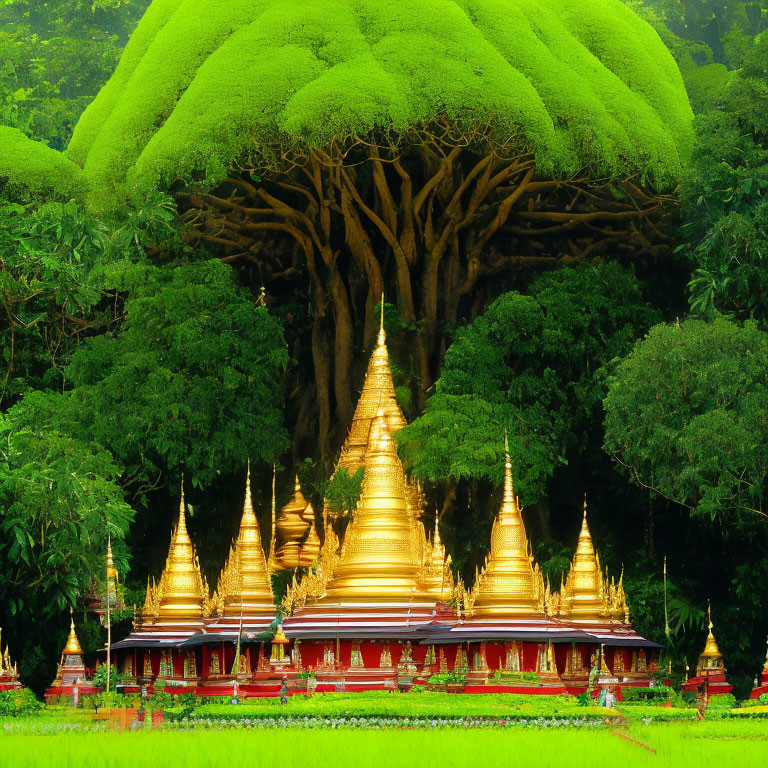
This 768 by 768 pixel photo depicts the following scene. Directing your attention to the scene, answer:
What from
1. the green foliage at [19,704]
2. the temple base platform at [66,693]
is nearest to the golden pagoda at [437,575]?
the temple base platform at [66,693]

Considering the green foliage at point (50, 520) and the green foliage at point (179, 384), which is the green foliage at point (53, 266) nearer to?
the green foliage at point (179, 384)

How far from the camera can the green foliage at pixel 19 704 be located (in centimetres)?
2048

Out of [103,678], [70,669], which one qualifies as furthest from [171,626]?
[70,669]

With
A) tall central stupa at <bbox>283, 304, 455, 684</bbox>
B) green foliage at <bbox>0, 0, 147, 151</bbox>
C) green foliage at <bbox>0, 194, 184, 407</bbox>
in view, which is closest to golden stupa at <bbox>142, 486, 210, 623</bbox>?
tall central stupa at <bbox>283, 304, 455, 684</bbox>

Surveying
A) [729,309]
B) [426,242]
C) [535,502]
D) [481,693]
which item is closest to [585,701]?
[481,693]

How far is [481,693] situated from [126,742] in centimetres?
682

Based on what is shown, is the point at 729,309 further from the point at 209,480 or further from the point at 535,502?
the point at 209,480

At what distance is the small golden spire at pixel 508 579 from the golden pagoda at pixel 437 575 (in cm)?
103

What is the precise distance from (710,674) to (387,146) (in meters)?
9.75

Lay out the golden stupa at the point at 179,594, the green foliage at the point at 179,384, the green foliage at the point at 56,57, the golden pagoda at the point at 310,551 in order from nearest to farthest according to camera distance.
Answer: the golden stupa at the point at 179,594, the green foliage at the point at 179,384, the golden pagoda at the point at 310,551, the green foliage at the point at 56,57

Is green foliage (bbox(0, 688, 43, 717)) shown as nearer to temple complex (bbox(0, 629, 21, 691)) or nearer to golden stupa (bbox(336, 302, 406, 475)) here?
temple complex (bbox(0, 629, 21, 691))

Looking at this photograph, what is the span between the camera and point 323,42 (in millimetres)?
26797

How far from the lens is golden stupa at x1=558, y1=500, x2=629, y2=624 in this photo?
968 inches

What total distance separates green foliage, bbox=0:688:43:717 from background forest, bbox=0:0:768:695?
5.82 feet
